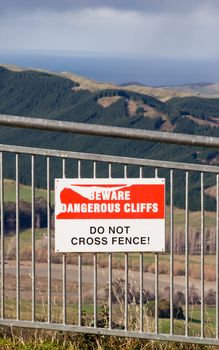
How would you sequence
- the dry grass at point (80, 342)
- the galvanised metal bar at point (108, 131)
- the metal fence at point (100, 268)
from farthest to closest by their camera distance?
1. the dry grass at point (80, 342)
2. the metal fence at point (100, 268)
3. the galvanised metal bar at point (108, 131)

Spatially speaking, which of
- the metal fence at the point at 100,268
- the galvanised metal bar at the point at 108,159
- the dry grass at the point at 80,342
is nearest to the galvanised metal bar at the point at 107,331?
the metal fence at the point at 100,268

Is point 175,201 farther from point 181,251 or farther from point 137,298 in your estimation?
point 137,298

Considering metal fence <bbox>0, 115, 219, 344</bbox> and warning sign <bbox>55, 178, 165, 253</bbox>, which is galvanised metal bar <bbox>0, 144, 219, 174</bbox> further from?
warning sign <bbox>55, 178, 165, 253</bbox>

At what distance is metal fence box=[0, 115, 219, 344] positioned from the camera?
5.76 m

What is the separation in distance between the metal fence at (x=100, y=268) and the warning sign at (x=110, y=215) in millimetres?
71

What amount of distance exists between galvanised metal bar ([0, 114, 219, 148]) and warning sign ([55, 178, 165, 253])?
0.38 metres

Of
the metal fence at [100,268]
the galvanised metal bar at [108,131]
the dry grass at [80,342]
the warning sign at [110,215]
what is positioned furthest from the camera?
the dry grass at [80,342]

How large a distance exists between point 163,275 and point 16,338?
1.26 metres

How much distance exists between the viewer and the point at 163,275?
265 inches

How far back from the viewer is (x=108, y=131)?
565 centimetres

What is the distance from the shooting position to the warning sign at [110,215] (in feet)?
19.6

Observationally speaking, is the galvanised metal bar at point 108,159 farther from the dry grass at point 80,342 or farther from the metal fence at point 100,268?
the dry grass at point 80,342

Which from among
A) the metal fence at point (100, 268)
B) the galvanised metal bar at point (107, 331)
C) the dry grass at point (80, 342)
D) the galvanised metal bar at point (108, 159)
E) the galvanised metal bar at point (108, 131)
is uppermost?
the galvanised metal bar at point (108, 131)

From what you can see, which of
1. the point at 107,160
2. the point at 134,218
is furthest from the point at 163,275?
the point at 107,160
